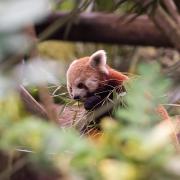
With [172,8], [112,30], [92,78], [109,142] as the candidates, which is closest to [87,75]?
[92,78]

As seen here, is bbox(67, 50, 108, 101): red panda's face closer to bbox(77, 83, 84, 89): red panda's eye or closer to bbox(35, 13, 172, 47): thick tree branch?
bbox(77, 83, 84, 89): red panda's eye

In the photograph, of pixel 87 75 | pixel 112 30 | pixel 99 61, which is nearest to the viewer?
pixel 99 61

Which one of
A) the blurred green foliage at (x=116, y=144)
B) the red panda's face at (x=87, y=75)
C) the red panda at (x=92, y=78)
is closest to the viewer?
the blurred green foliage at (x=116, y=144)

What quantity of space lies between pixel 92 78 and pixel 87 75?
0.05 metres

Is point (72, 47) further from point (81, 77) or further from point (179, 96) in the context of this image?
point (179, 96)

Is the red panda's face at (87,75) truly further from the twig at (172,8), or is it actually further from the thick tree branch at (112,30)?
the thick tree branch at (112,30)

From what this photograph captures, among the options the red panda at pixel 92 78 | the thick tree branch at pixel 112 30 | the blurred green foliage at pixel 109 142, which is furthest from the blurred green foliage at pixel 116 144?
the thick tree branch at pixel 112 30

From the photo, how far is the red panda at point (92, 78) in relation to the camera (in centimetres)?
274

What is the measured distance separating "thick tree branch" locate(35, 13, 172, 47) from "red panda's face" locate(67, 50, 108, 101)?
3.98ft

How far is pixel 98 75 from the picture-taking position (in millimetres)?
2957

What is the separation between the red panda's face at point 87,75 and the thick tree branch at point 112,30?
3.98ft

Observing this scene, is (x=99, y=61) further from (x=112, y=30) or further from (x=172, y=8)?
(x=112, y=30)

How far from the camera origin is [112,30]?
4.37m

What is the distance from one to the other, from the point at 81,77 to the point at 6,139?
2.37 m
